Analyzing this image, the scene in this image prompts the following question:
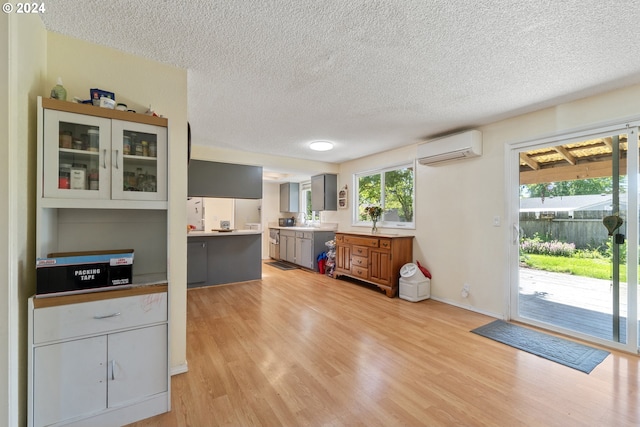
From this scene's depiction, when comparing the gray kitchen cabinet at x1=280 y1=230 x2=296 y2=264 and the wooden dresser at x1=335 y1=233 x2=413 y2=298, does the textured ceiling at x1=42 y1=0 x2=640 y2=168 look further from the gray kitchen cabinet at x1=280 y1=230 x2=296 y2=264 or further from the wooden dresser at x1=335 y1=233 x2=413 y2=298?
the gray kitchen cabinet at x1=280 y1=230 x2=296 y2=264

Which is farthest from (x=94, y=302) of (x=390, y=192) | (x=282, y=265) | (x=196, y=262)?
(x=282, y=265)

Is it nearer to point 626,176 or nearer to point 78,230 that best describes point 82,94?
point 78,230

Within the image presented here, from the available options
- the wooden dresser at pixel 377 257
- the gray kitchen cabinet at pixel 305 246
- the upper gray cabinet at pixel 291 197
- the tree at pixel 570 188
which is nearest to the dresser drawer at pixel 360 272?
the wooden dresser at pixel 377 257

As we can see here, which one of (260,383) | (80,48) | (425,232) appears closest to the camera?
(80,48)

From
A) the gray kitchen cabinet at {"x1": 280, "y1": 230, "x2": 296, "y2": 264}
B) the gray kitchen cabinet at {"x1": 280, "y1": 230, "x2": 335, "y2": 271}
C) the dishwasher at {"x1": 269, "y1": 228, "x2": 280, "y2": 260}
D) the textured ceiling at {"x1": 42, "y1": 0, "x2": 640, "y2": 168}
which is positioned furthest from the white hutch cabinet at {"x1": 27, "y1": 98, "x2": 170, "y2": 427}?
the dishwasher at {"x1": 269, "y1": 228, "x2": 280, "y2": 260}

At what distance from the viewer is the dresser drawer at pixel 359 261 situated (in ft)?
14.4

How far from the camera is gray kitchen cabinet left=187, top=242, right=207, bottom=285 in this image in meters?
4.21

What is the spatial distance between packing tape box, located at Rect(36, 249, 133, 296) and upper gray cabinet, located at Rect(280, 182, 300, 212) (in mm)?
5383

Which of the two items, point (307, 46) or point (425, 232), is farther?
point (425, 232)

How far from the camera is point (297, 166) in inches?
208

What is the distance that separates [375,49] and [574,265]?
287 centimetres

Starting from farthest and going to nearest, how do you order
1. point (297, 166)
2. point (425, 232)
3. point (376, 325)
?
point (297, 166) < point (425, 232) < point (376, 325)

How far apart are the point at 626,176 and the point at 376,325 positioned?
264cm

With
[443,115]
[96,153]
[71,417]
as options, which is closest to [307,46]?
[96,153]
